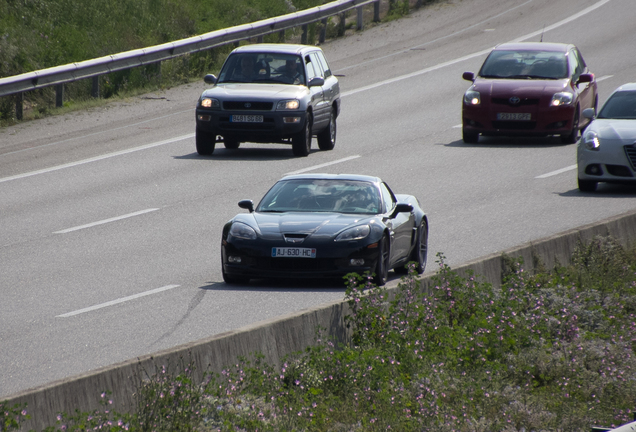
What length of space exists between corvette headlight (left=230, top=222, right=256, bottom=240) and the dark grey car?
9.22 meters

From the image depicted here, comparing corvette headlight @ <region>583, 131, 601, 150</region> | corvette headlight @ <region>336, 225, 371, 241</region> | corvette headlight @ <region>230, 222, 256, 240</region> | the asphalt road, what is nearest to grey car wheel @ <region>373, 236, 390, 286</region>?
corvette headlight @ <region>336, 225, 371, 241</region>

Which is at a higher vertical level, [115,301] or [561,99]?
[115,301]


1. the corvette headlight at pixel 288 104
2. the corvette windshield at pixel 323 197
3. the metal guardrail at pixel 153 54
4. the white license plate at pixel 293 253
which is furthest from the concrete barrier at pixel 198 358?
the metal guardrail at pixel 153 54

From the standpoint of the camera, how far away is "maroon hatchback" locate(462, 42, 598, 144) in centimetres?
2231

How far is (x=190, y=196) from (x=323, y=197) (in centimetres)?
558

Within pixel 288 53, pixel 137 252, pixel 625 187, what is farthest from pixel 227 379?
pixel 288 53

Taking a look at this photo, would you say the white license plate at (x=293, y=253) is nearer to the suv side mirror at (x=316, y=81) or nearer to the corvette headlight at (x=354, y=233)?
the corvette headlight at (x=354, y=233)

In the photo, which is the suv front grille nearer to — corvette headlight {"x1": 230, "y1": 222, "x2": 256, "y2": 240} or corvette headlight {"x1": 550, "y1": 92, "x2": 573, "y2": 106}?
corvette headlight {"x1": 550, "y1": 92, "x2": 573, "y2": 106}

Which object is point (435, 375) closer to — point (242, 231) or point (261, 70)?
point (242, 231)

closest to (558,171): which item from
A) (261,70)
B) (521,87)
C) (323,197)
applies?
(521,87)

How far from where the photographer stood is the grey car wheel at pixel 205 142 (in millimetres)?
21359

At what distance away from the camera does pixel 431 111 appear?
26.8 m

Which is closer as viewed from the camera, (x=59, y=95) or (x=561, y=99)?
(x=561, y=99)

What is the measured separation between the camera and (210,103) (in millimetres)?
20922
